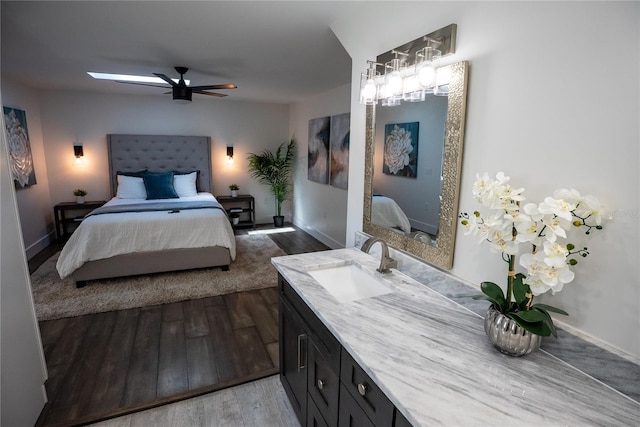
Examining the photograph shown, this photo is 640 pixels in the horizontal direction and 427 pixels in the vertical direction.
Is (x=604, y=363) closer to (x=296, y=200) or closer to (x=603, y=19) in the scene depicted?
(x=603, y=19)

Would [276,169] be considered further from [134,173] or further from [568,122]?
[568,122]

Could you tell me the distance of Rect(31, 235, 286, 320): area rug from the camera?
3150 mm

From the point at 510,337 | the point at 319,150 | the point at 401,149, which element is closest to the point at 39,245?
the point at 319,150

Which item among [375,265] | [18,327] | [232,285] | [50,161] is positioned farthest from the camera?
[50,161]

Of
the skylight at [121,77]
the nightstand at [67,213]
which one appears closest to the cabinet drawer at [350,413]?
the skylight at [121,77]

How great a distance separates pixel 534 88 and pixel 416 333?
0.96m

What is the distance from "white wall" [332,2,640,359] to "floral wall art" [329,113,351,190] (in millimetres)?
3062

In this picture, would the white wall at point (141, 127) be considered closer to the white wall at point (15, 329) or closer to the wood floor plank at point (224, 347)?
the wood floor plank at point (224, 347)

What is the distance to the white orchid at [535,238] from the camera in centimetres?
94

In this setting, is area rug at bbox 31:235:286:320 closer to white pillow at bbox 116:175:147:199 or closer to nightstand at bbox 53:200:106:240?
nightstand at bbox 53:200:106:240

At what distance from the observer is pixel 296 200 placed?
21.7 feet

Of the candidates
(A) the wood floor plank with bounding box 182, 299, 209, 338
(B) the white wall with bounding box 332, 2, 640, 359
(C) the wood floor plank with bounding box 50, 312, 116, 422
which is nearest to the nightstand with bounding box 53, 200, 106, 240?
(C) the wood floor plank with bounding box 50, 312, 116, 422

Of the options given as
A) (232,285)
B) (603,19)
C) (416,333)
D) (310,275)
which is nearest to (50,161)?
(232,285)

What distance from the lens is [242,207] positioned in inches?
248
